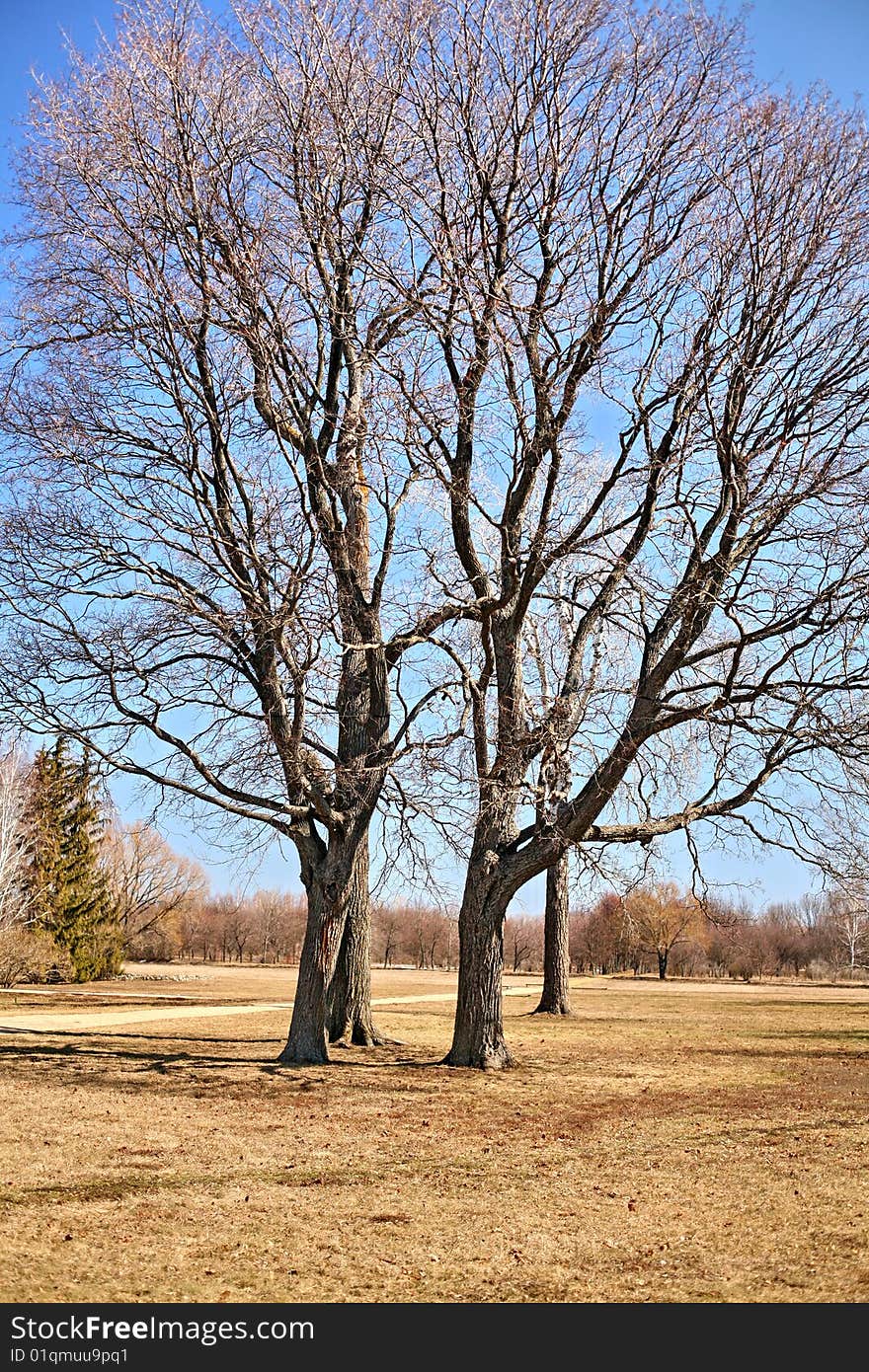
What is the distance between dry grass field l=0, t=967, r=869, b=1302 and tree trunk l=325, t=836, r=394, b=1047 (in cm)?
78

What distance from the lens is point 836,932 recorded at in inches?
2852

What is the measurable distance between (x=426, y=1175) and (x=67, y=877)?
3696 cm

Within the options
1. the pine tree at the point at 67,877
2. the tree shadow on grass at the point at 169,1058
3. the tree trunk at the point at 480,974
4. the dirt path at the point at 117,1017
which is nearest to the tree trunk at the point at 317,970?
the tree shadow on grass at the point at 169,1058

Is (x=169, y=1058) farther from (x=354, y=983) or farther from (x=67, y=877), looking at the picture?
(x=67, y=877)

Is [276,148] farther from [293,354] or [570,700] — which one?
[570,700]

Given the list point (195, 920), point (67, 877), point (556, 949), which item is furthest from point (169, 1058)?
point (195, 920)

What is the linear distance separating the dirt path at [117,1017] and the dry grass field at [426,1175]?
2324mm

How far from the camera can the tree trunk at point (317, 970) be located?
52.3 ft

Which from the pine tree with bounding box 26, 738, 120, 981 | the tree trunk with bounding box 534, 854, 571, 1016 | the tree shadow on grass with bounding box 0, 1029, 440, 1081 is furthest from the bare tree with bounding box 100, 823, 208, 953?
the tree shadow on grass with bounding box 0, 1029, 440, 1081

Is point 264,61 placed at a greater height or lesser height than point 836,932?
greater

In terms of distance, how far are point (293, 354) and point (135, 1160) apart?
10475 mm
